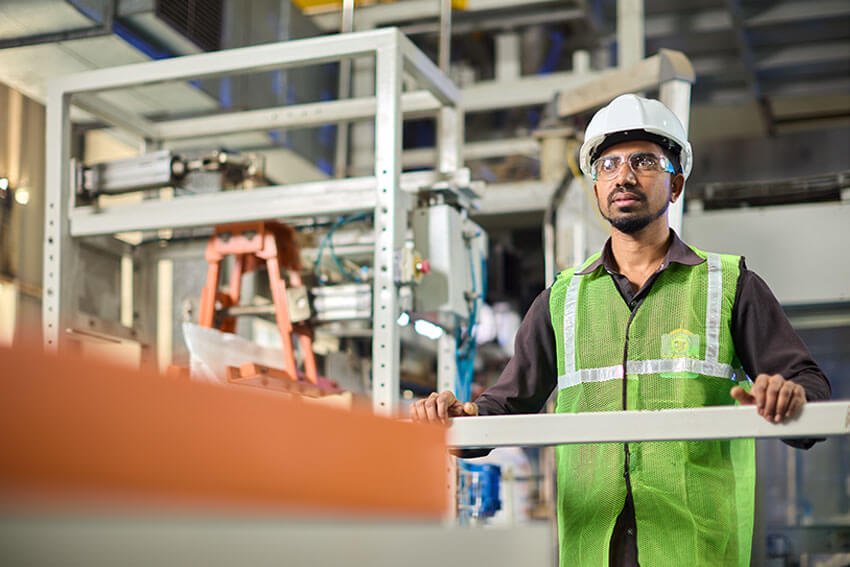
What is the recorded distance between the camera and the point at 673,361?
1.81 meters

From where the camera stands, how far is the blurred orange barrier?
517 millimetres

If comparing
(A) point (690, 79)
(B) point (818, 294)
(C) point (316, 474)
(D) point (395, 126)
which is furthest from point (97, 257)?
(C) point (316, 474)

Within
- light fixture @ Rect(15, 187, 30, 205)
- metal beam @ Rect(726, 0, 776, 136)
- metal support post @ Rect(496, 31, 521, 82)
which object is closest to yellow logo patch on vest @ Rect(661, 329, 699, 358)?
light fixture @ Rect(15, 187, 30, 205)

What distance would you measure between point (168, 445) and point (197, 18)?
4.06 m

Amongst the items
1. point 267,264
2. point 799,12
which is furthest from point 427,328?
point 799,12

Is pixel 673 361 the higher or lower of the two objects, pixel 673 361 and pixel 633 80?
the lower

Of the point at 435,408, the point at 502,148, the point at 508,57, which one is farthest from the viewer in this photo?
the point at 508,57

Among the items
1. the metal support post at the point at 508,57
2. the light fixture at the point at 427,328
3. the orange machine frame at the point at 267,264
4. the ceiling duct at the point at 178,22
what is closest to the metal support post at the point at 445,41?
the orange machine frame at the point at 267,264

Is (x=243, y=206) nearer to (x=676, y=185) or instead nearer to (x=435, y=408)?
(x=676, y=185)

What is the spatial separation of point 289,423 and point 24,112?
13.4 feet

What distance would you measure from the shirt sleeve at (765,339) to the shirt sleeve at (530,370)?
1.18 feet

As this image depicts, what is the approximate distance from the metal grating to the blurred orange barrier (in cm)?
362

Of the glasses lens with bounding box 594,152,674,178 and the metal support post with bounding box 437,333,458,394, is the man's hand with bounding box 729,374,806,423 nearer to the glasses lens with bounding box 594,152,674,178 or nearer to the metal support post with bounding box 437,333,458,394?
the glasses lens with bounding box 594,152,674,178

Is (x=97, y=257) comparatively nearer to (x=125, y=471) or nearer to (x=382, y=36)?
(x=382, y=36)
